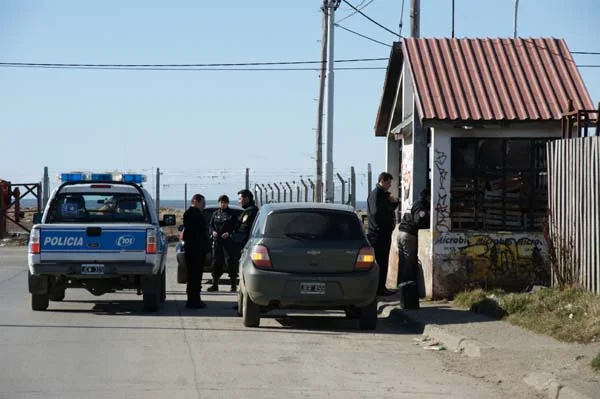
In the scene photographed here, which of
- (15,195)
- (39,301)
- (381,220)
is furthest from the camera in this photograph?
(15,195)

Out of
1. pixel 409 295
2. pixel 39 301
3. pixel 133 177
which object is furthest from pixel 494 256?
pixel 39 301

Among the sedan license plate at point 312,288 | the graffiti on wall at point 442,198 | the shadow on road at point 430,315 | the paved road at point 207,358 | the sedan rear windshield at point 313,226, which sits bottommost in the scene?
the paved road at point 207,358

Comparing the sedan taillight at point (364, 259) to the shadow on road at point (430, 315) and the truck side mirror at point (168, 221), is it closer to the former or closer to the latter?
the shadow on road at point (430, 315)

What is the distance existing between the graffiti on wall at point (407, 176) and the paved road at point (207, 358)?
3.72 meters

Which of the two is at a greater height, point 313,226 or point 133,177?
point 133,177

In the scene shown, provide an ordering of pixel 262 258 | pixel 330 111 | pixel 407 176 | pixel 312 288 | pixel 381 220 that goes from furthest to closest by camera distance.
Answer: pixel 330 111
pixel 407 176
pixel 381 220
pixel 262 258
pixel 312 288

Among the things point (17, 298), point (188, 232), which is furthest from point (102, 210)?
point (17, 298)

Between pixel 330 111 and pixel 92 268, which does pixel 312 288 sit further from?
pixel 330 111

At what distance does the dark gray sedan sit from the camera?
14328 millimetres

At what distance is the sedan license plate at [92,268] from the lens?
52.8 feet

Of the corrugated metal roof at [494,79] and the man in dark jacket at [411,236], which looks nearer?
the corrugated metal roof at [494,79]

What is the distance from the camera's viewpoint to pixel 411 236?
18.3m

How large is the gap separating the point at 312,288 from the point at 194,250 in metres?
3.89

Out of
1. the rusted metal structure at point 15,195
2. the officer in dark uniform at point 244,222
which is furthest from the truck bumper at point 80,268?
the rusted metal structure at point 15,195
